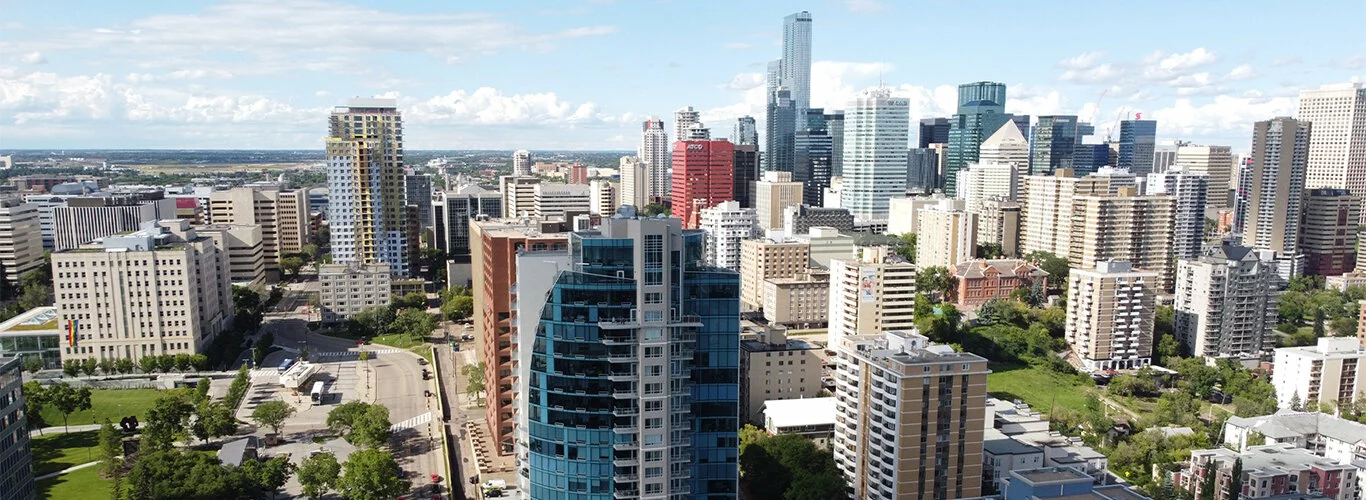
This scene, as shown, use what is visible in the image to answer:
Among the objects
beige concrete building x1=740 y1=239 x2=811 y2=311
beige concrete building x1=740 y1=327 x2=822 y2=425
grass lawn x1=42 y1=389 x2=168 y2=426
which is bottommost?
grass lawn x1=42 y1=389 x2=168 y2=426

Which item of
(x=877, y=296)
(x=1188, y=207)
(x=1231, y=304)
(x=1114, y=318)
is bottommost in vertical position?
(x=1114, y=318)

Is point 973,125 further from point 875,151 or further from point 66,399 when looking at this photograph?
point 66,399

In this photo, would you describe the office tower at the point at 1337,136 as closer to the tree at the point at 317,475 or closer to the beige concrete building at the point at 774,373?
the beige concrete building at the point at 774,373

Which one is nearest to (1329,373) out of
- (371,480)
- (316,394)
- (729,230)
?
(729,230)

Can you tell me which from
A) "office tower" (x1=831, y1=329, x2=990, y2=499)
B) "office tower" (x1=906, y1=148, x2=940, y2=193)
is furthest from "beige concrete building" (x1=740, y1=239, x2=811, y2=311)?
"office tower" (x1=906, y1=148, x2=940, y2=193)

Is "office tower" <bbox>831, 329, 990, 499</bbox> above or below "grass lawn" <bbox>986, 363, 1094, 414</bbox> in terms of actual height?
above

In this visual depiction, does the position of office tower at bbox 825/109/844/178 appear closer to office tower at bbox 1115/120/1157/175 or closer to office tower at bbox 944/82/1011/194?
office tower at bbox 944/82/1011/194
